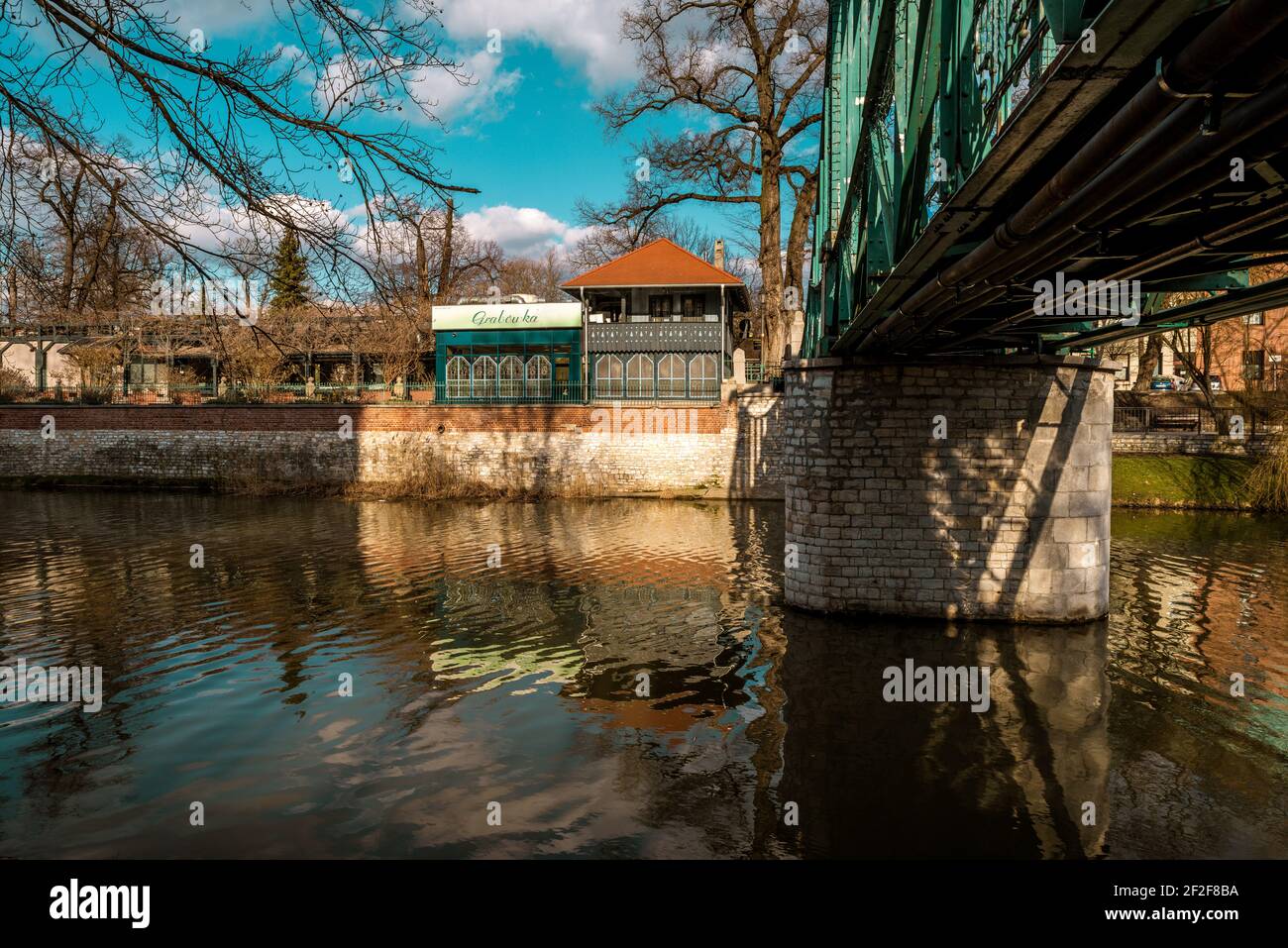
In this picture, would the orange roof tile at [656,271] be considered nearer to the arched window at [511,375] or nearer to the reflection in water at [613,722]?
the arched window at [511,375]

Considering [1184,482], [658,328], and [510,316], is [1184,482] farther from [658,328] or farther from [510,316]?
[510,316]

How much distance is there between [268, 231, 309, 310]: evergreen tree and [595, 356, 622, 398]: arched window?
97.9 feet

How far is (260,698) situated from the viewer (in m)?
10.0

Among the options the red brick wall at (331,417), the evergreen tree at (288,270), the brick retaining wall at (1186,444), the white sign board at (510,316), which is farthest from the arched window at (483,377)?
the evergreen tree at (288,270)

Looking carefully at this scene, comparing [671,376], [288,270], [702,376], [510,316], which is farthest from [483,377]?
[288,270]

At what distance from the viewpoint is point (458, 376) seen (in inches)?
1470

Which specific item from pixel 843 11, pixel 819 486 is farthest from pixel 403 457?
pixel 843 11

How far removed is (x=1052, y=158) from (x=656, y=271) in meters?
32.7

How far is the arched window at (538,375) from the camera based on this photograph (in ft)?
119

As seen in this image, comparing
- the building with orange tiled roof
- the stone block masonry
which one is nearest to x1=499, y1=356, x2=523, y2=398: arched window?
the building with orange tiled roof
